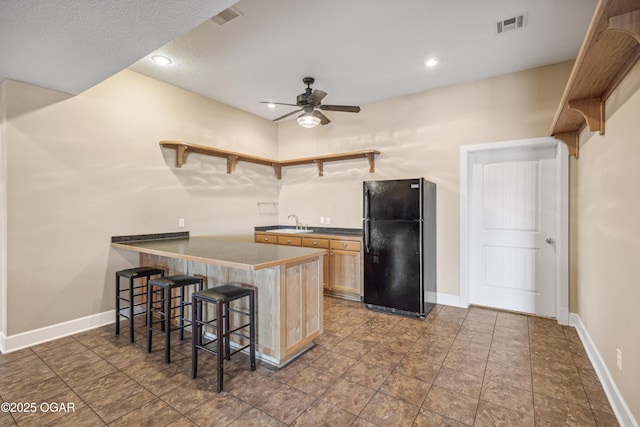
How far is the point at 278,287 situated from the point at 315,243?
2051 mm

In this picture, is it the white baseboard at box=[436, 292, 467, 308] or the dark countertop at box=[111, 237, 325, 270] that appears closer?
the dark countertop at box=[111, 237, 325, 270]

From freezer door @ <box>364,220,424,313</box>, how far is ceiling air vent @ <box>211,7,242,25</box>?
2525 millimetres

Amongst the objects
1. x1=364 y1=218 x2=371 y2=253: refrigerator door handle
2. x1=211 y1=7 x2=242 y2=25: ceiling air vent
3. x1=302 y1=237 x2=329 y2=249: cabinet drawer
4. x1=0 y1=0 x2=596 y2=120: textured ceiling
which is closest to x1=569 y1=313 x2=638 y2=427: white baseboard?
x1=364 y1=218 x2=371 y2=253: refrigerator door handle

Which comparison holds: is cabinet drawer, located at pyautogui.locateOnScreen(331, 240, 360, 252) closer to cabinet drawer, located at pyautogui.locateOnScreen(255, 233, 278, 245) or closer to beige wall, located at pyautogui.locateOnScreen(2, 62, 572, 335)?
beige wall, located at pyautogui.locateOnScreen(2, 62, 572, 335)

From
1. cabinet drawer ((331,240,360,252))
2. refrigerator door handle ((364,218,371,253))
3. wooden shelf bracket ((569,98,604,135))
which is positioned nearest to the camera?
wooden shelf bracket ((569,98,604,135))

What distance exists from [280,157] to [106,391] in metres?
4.13

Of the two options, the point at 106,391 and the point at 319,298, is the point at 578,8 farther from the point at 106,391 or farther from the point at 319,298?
the point at 106,391

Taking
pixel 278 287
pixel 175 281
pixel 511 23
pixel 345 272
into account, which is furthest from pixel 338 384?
pixel 511 23

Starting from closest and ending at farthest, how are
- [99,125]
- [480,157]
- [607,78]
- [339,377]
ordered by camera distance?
[607,78] < [339,377] < [99,125] < [480,157]

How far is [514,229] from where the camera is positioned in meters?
3.50

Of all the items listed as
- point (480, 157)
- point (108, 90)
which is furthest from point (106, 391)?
point (480, 157)

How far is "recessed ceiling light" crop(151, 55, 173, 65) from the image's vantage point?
304 cm

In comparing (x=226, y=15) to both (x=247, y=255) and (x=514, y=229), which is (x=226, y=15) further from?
(x=514, y=229)

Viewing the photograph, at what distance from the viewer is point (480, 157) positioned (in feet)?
12.1
